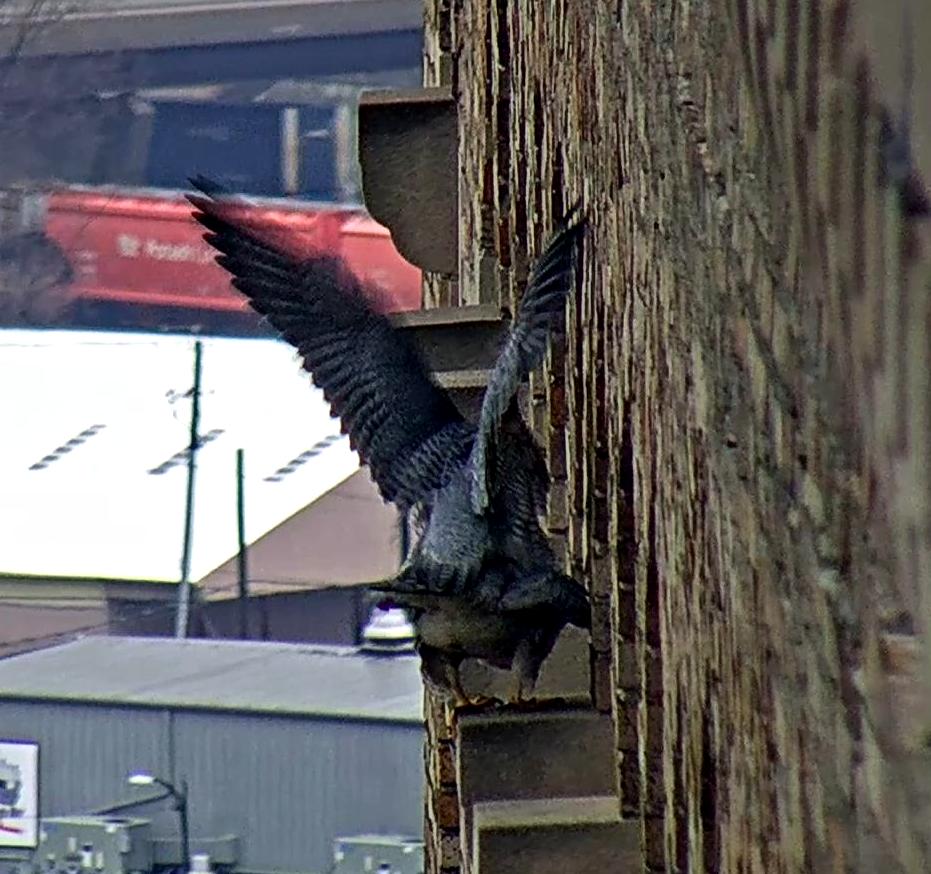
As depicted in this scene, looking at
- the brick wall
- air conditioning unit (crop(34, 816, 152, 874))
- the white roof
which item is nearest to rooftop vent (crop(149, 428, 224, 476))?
the white roof

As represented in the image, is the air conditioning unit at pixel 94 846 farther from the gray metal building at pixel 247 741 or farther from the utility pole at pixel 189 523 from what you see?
the utility pole at pixel 189 523

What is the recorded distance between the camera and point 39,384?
91.2 ft

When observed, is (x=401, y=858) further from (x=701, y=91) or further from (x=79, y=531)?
(x=701, y=91)

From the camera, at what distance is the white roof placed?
24.1 meters

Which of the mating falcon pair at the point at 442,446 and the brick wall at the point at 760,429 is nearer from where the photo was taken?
the brick wall at the point at 760,429

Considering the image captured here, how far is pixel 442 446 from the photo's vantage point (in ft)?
15.3

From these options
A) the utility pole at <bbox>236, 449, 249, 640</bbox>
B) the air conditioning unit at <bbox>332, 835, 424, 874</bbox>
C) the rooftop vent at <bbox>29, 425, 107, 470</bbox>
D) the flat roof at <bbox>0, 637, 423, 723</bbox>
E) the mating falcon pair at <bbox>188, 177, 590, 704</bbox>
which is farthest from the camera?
the rooftop vent at <bbox>29, 425, 107, 470</bbox>

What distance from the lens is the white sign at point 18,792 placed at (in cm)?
1811

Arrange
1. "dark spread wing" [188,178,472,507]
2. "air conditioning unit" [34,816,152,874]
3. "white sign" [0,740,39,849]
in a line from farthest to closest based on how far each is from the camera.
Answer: "white sign" [0,740,39,849] < "air conditioning unit" [34,816,152,874] < "dark spread wing" [188,178,472,507]

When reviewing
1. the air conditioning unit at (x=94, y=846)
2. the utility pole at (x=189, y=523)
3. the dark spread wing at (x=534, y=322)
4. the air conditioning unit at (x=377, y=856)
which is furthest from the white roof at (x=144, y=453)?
the dark spread wing at (x=534, y=322)

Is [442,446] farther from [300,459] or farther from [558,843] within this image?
[300,459]

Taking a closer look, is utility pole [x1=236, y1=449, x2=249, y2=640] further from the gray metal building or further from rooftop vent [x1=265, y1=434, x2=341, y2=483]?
the gray metal building

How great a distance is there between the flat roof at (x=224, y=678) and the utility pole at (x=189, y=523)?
2.13 metres

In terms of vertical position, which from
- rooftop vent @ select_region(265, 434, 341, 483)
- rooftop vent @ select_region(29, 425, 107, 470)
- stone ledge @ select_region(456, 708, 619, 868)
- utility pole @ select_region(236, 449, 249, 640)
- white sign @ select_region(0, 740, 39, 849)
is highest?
rooftop vent @ select_region(29, 425, 107, 470)
